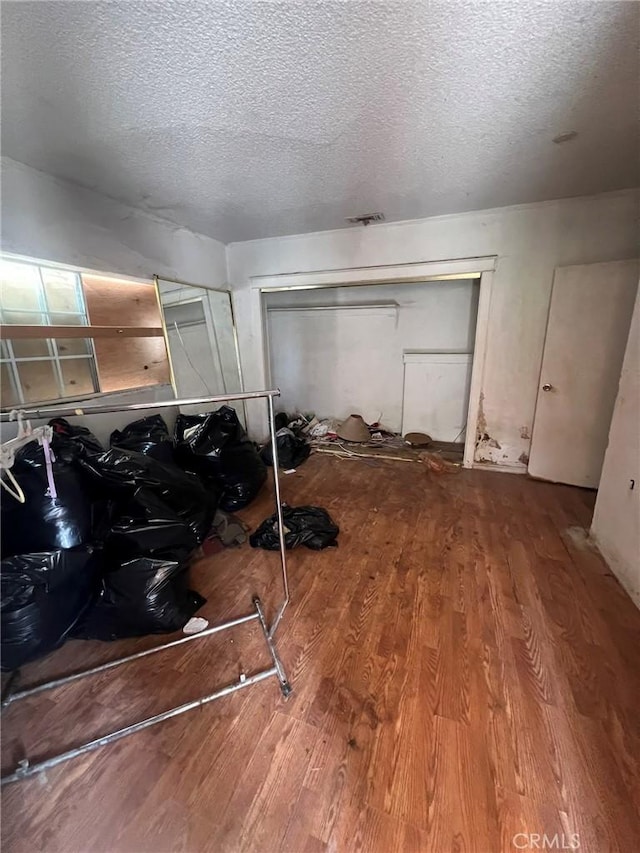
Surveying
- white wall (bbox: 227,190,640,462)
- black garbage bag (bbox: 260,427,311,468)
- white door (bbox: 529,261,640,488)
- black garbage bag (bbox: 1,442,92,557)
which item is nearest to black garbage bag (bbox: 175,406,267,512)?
black garbage bag (bbox: 260,427,311,468)

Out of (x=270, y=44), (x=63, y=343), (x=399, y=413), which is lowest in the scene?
(x=399, y=413)

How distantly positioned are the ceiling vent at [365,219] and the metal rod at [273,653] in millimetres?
2941

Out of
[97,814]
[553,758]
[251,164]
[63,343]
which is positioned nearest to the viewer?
[97,814]

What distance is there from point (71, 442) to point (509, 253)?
11.1 ft

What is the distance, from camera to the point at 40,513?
1.37 meters

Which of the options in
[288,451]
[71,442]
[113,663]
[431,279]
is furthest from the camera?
[288,451]

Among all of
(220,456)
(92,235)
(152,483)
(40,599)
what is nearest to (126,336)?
(92,235)

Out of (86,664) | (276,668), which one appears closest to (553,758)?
(276,668)

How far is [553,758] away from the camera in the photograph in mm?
1063

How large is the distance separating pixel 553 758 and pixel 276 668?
971mm

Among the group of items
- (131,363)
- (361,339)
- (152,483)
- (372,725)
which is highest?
(361,339)

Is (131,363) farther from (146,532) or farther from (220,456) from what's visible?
(146,532)

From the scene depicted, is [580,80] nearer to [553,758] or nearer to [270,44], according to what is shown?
[270,44]

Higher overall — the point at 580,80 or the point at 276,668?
the point at 580,80
